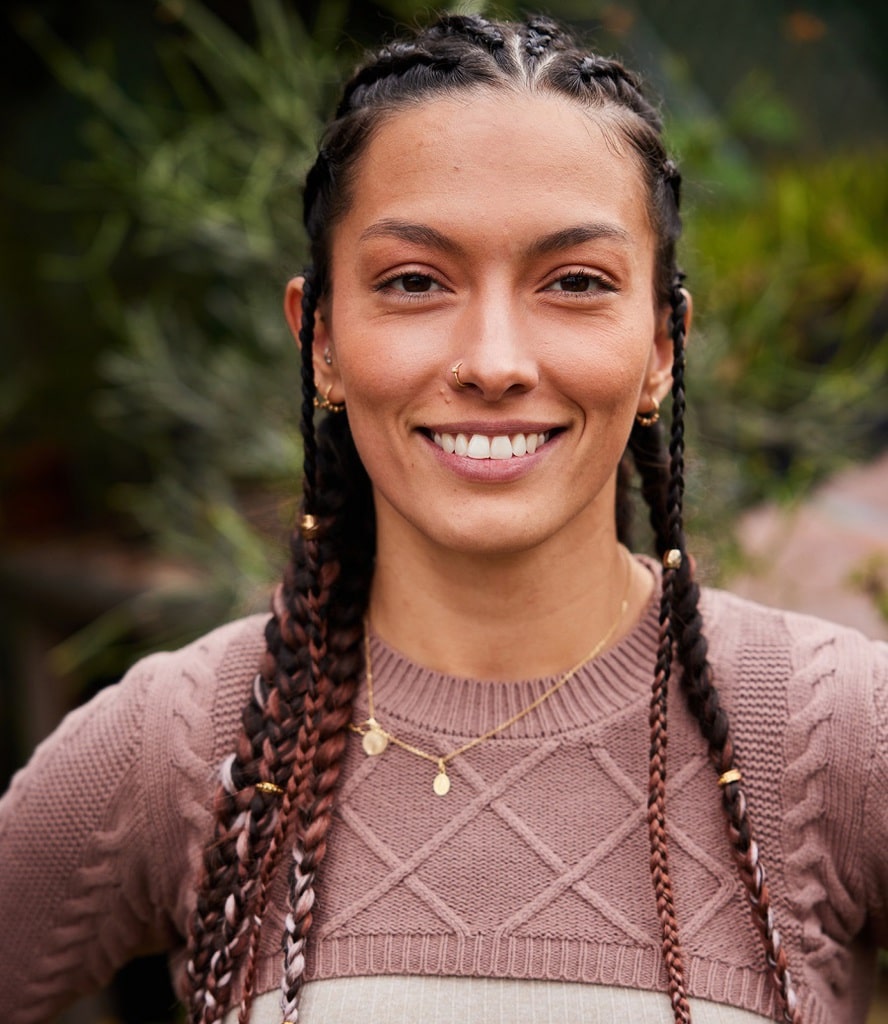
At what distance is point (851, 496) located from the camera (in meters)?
3.33

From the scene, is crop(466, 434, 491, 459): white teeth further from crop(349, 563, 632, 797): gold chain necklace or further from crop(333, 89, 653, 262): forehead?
crop(349, 563, 632, 797): gold chain necklace

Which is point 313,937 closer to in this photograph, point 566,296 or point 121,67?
point 566,296

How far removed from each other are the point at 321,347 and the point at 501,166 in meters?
0.38

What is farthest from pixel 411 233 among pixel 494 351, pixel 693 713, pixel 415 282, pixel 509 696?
pixel 693 713

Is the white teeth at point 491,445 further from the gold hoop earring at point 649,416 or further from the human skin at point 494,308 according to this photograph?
the gold hoop earring at point 649,416

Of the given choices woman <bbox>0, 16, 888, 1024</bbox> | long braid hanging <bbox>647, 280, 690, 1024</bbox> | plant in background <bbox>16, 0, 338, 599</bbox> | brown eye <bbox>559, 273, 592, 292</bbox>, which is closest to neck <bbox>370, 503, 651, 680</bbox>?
woman <bbox>0, 16, 888, 1024</bbox>

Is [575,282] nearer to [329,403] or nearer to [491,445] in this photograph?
[491,445]

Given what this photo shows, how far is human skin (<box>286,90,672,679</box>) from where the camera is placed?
1485 mm

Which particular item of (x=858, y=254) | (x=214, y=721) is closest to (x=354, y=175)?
(x=214, y=721)

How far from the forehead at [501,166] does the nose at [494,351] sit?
9 centimetres

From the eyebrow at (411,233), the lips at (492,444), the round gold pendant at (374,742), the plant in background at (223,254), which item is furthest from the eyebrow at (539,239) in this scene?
the plant in background at (223,254)

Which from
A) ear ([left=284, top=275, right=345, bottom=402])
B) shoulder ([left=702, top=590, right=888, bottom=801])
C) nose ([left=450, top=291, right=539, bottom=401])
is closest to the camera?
nose ([left=450, top=291, right=539, bottom=401])

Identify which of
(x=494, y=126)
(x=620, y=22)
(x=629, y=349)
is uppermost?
(x=620, y=22)

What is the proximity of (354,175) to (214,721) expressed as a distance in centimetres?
75
